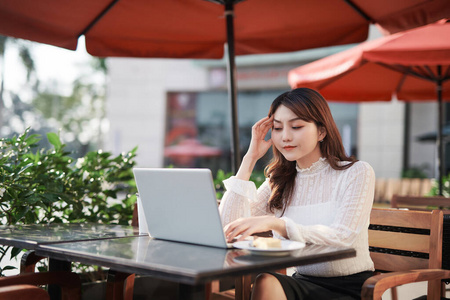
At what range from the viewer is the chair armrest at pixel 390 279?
1763 mm

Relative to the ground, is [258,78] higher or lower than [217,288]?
higher

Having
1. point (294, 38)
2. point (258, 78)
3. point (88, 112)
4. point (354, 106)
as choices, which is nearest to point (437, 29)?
point (294, 38)

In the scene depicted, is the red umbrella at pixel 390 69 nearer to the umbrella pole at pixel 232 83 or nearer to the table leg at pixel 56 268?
the umbrella pole at pixel 232 83

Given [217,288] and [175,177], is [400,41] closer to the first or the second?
[217,288]

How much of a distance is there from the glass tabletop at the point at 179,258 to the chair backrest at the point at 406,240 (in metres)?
0.70

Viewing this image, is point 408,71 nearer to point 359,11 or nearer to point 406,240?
point 359,11

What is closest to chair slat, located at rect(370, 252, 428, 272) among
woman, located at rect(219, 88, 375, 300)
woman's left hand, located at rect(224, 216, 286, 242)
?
woman, located at rect(219, 88, 375, 300)

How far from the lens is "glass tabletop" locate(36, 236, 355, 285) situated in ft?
4.45

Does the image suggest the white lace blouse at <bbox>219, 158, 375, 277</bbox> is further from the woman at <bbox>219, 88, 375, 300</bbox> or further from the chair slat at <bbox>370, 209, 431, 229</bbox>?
the chair slat at <bbox>370, 209, 431, 229</bbox>

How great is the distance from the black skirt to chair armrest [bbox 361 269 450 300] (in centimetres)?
20

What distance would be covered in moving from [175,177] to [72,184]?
1755 millimetres

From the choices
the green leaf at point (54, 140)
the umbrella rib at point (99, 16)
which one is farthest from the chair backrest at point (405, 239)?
the umbrella rib at point (99, 16)

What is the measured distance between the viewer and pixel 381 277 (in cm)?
183

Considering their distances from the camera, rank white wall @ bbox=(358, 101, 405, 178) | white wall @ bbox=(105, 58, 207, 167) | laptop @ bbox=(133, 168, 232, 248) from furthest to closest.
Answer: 1. white wall @ bbox=(105, 58, 207, 167)
2. white wall @ bbox=(358, 101, 405, 178)
3. laptop @ bbox=(133, 168, 232, 248)
